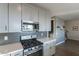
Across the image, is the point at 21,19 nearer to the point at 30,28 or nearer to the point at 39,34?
the point at 30,28

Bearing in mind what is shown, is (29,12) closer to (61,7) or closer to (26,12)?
(26,12)

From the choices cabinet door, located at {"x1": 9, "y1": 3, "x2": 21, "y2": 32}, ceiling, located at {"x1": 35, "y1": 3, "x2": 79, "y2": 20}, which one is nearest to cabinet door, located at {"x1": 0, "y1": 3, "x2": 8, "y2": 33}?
cabinet door, located at {"x1": 9, "y1": 3, "x2": 21, "y2": 32}

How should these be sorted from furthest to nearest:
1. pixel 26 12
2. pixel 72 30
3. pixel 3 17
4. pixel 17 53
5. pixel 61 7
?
pixel 72 30 < pixel 61 7 < pixel 26 12 < pixel 3 17 < pixel 17 53

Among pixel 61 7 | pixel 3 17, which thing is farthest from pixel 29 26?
pixel 61 7

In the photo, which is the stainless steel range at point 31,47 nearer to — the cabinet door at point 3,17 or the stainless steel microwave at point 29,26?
the stainless steel microwave at point 29,26

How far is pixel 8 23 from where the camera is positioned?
241 cm

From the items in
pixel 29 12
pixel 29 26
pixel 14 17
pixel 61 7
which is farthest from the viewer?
pixel 61 7

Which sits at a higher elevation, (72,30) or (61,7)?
(61,7)

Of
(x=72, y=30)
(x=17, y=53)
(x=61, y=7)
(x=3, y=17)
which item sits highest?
(x=61, y=7)

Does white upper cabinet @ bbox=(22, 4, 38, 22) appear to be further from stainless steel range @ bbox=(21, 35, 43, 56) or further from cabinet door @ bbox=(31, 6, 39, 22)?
stainless steel range @ bbox=(21, 35, 43, 56)

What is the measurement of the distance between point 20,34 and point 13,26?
0.65m

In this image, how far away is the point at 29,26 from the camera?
3.27 m

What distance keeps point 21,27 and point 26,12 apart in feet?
1.69

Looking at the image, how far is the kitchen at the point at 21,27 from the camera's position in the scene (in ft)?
7.49
